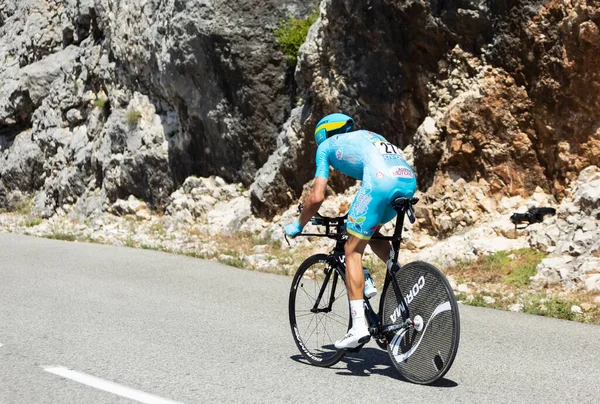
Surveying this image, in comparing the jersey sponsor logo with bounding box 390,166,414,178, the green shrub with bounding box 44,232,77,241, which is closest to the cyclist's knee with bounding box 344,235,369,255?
the jersey sponsor logo with bounding box 390,166,414,178

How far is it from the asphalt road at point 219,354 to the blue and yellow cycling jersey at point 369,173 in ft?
3.79

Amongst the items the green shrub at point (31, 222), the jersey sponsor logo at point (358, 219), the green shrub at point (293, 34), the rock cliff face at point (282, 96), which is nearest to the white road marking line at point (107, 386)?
the jersey sponsor logo at point (358, 219)

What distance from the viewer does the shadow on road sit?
5.66m

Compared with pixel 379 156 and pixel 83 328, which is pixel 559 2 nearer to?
pixel 379 156

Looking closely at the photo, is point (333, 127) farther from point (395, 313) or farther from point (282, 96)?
point (282, 96)

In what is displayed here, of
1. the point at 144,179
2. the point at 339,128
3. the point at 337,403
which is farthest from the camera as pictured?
the point at 144,179

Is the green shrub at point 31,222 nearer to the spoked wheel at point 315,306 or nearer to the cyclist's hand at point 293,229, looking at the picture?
the spoked wheel at point 315,306

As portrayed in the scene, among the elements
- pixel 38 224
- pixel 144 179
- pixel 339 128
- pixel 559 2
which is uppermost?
pixel 559 2

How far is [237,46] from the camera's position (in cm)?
1759

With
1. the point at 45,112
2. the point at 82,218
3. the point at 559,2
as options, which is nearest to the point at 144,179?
the point at 82,218

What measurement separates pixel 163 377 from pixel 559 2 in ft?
27.7

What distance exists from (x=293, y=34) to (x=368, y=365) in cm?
1234

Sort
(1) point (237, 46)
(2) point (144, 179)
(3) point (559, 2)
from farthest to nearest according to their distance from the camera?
(2) point (144, 179) → (1) point (237, 46) → (3) point (559, 2)

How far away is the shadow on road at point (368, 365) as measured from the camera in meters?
5.66
